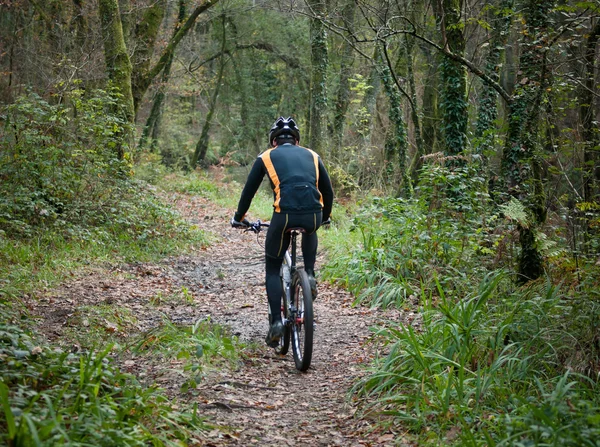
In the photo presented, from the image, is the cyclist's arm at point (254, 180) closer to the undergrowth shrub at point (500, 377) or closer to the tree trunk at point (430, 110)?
the undergrowth shrub at point (500, 377)

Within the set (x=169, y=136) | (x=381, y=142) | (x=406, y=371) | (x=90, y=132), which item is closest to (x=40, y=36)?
(x=90, y=132)

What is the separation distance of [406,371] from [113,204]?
823 cm

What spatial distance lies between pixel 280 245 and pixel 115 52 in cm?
947

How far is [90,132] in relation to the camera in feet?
37.7

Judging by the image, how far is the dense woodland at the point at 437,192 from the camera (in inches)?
176

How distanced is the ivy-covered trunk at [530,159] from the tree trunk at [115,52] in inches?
369

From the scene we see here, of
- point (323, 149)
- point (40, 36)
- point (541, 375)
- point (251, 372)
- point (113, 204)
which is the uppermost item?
point (40, 36)

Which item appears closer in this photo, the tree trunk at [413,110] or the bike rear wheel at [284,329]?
the bike rear wheel at [284,329]

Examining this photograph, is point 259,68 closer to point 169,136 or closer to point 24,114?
point 169,136

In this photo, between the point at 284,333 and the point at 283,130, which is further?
the point at 284,333

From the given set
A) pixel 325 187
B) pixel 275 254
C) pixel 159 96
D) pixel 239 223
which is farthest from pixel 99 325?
pixel 159 96

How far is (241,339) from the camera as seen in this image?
22.5ft

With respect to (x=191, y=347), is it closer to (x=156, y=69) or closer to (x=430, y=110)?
(x=430, y=110)

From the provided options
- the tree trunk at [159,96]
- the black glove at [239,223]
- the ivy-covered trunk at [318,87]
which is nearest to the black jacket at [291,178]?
the black glove at [239,223]
